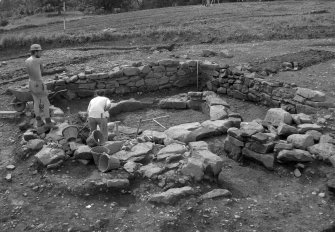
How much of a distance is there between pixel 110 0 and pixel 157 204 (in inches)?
1309

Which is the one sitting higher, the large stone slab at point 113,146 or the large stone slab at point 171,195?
the large stone slab at point 113,146

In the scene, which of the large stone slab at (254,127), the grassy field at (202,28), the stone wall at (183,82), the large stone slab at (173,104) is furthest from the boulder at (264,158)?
the grassy field at (202,28)

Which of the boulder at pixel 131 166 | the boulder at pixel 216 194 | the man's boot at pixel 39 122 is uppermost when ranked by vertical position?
the man's boot at pixel 39 122

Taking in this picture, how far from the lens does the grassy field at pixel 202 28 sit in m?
18.7

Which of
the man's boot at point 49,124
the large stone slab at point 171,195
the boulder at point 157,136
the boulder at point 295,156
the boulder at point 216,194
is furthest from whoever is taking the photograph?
the man's boot at point 49,124

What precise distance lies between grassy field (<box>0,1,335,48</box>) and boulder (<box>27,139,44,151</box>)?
11517 mm

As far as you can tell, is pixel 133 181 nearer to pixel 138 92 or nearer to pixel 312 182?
pixel 312 182

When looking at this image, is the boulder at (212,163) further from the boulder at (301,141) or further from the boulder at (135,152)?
the boulder at (301,141)

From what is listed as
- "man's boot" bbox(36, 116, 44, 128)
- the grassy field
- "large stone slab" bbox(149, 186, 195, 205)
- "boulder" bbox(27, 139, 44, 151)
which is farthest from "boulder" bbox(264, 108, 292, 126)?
the grassy field

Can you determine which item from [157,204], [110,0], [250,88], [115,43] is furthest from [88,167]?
[110,0]

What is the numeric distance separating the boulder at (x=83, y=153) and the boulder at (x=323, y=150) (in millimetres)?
4413

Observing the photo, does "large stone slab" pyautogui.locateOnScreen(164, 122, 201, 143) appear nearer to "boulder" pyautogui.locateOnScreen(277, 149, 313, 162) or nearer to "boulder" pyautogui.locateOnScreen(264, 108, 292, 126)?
"boulder" pyautogui.locateOnScreen(264, 108, 292, 126)

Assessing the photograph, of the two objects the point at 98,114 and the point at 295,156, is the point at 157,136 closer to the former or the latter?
the point at 98,114

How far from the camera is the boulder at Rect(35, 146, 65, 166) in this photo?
798 centimetres
